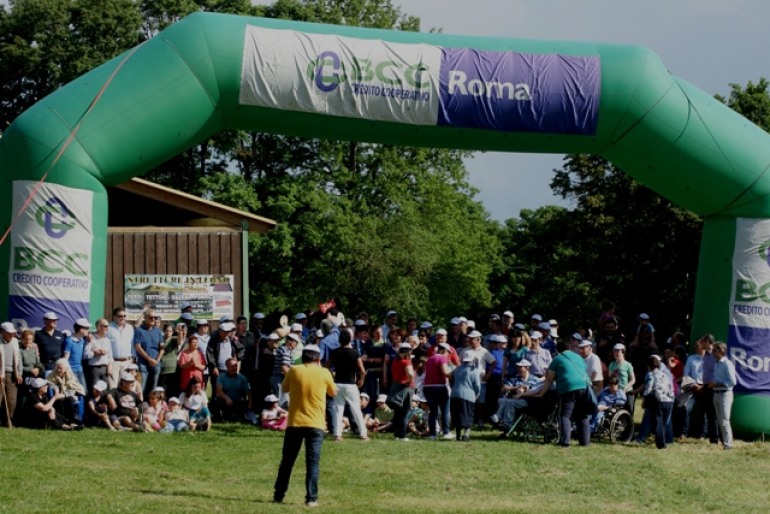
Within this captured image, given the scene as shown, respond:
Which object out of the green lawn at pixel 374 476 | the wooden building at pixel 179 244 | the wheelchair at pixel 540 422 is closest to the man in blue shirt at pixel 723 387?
the green lawn at pixel 374 476

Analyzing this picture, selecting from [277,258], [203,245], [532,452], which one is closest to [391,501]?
[532,452]

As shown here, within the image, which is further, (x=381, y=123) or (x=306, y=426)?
(x=381, y=123)

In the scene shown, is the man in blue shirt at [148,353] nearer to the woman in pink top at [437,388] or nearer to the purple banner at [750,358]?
the woman in pink top at [437,388]

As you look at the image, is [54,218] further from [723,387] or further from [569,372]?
[723,387]

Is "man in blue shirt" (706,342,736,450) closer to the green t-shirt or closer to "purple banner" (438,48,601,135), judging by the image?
the green t-shirt

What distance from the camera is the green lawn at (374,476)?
43.1 feet

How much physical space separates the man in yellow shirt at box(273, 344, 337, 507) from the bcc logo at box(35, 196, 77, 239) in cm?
583

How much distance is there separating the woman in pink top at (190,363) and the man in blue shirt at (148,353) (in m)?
0.38

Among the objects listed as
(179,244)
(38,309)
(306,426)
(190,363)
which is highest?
(179,244)

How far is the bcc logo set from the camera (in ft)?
57.9

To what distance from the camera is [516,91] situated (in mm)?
18781

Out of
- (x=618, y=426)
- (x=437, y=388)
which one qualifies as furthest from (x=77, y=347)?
(x=618, y=426)

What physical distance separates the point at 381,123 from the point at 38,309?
5.40 meters

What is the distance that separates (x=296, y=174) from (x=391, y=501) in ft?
89.9
